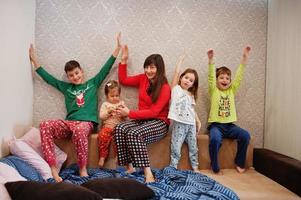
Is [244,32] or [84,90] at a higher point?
[244,32]

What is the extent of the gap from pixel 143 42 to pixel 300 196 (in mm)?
1949

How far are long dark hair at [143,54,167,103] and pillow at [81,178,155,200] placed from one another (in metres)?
1.10

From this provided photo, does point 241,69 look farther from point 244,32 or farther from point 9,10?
point 9,10

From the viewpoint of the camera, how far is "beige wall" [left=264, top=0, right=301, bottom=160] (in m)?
2.80

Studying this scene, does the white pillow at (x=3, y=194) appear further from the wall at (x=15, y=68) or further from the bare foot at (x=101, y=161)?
the bare foot at (x=101, y=161)

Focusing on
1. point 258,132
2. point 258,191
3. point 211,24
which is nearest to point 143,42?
point 211,24

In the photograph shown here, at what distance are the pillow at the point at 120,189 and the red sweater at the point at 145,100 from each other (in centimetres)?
95

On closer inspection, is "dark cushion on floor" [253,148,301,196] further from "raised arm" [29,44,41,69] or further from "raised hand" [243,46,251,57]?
"raised arm" [29,44,41,69]

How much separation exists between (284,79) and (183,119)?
3.34ft

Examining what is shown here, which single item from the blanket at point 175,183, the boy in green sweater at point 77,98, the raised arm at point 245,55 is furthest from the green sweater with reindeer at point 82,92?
the raised arm at point 245,55

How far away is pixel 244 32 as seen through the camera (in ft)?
11.1

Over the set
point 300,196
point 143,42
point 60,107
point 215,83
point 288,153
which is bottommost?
point 300,196

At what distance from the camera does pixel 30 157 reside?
2.54 m

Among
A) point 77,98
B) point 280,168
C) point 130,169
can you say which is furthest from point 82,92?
point 280,168
